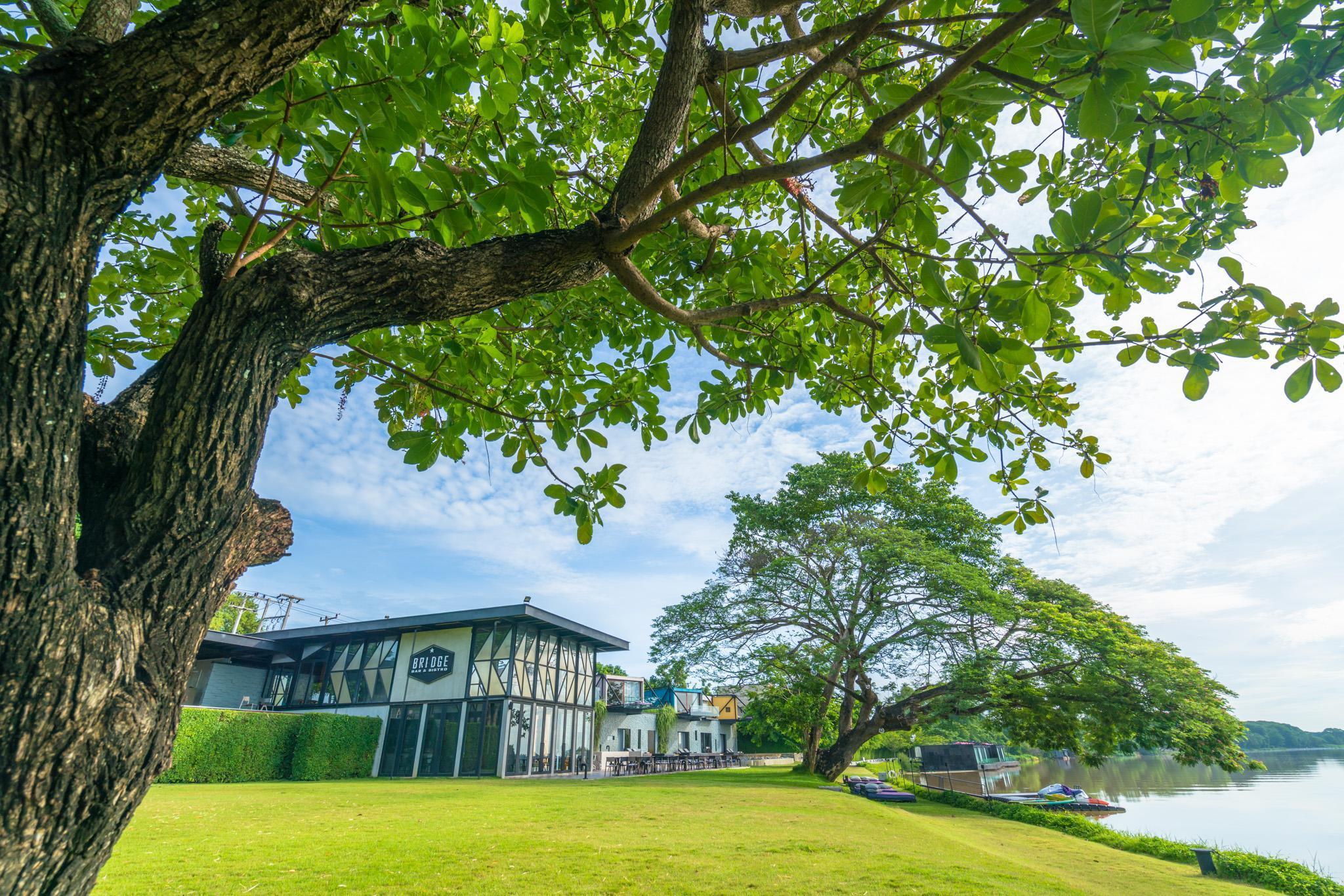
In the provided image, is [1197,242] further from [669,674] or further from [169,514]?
[669,674]

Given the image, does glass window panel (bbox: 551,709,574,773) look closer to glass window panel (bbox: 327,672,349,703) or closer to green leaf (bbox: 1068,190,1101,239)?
glass window panel (bbox: 327,672,349,703)

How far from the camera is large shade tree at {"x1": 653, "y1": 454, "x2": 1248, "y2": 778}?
12859 millimetres

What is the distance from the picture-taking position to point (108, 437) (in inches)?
48.2

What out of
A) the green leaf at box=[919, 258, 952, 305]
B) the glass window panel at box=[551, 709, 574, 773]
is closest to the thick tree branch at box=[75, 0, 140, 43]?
the green leaf at box=[919, 258, 952, 305]

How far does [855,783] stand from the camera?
56.3ft

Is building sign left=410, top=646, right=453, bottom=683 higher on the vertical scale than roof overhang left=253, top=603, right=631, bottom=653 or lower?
lower

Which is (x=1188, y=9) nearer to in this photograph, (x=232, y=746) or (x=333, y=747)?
(x=232, y=746)

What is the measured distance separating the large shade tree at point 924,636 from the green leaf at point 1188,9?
10.9 meters

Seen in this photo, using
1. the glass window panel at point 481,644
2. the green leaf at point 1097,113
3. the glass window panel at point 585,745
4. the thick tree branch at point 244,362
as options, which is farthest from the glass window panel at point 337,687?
the green leaf at point 1097,113

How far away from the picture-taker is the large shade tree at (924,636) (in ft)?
42.2

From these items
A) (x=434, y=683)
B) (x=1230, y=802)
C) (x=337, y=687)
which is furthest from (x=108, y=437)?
(x=1230, y=802)

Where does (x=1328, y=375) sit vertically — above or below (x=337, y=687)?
above

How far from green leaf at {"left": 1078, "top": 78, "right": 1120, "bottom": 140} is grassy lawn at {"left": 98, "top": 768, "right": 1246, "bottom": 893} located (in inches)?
213

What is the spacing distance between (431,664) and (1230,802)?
2966 centimetres
